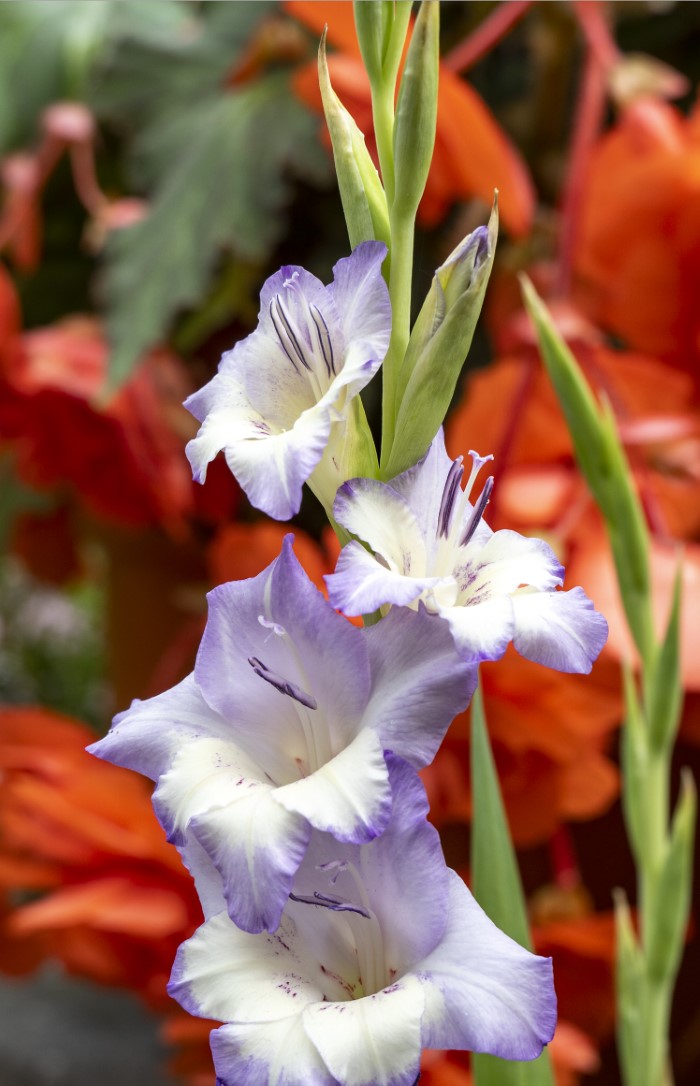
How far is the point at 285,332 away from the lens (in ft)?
0.30

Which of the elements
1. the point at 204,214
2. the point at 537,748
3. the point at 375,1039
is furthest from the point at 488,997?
the point at 204,214

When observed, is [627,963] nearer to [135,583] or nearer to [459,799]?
[459,799]

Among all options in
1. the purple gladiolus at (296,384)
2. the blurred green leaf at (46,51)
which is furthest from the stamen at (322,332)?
the blurred green leaf at (46,51)

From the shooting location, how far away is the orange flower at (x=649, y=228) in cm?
25

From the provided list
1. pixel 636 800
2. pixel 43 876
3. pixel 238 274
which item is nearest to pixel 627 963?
pixel 636 800

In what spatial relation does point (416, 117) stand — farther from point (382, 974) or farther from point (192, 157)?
point (192, 157)

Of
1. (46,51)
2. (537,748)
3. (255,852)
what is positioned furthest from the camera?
(46,51)

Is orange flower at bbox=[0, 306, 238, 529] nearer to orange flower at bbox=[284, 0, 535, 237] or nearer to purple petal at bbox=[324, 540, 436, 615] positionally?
orange flower at bbox=[284, 0, 535, 237]

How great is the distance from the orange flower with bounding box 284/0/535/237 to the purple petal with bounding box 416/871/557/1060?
171 millimetres

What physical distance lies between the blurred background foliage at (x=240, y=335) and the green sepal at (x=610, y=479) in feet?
0.15

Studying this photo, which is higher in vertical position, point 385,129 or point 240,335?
point 385,129

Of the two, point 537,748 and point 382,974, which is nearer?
point 382,974

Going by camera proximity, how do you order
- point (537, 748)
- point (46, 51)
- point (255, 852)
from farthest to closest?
point (46, 51)
point (537, 748)
point (255, 852)

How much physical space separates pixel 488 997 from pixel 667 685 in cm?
8
